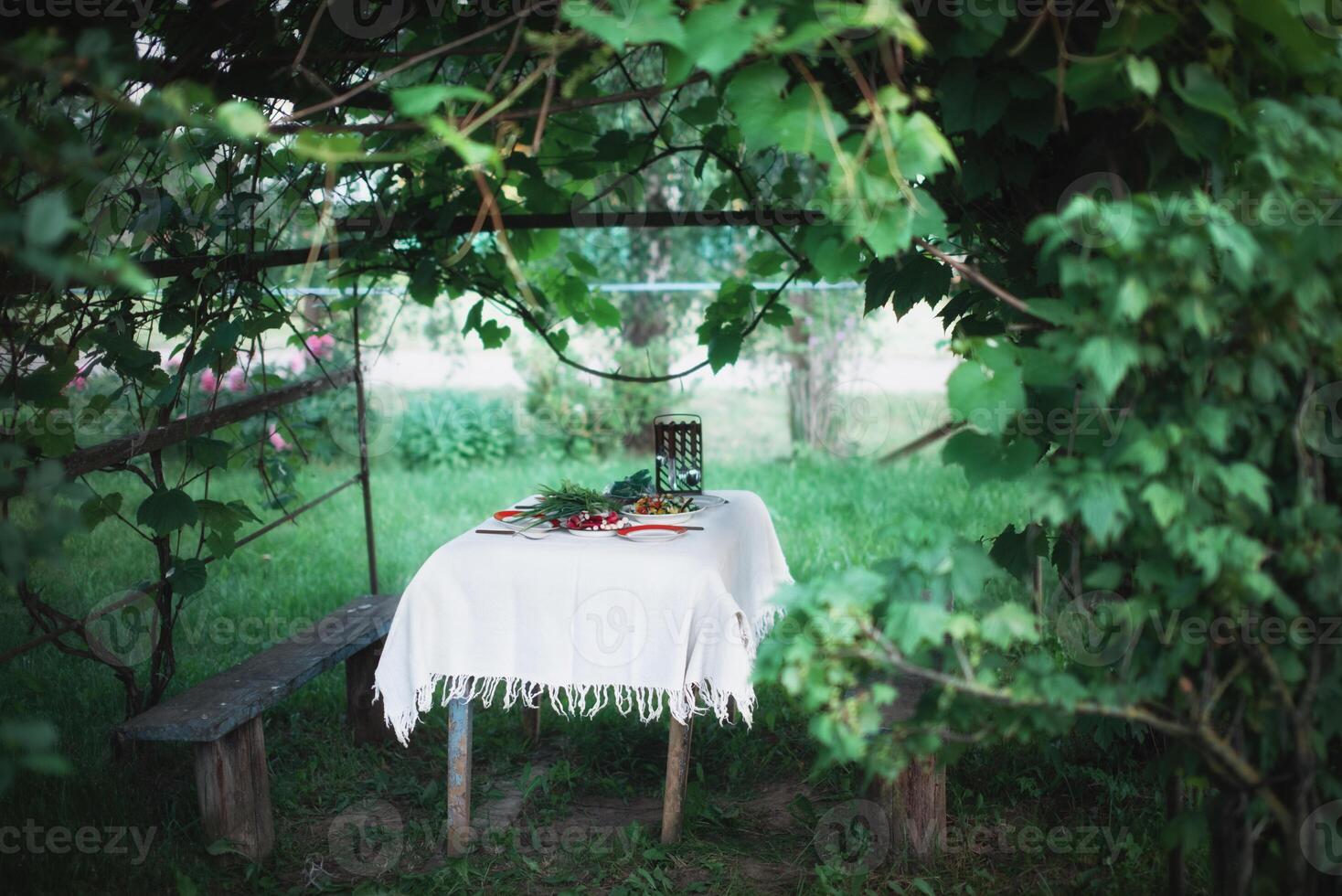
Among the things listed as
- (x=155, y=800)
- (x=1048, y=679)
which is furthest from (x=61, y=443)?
(x=1048, y=679)

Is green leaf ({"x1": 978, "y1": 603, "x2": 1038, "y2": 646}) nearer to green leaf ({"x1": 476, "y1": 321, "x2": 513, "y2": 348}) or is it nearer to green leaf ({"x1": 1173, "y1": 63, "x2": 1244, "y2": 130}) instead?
green leaf ({"x1": 1173, "y1": 63, "x2": 1244, "y2": 130})

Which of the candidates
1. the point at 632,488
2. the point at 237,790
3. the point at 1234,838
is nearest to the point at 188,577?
the point at 237,790

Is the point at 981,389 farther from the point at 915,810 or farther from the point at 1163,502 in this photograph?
the point at 915,810

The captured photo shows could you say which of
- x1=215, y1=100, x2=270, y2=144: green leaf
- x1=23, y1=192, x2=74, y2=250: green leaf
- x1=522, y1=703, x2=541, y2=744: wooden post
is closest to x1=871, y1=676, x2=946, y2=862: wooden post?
x1=522, y1=703, x2=541, y2=744: wooden post

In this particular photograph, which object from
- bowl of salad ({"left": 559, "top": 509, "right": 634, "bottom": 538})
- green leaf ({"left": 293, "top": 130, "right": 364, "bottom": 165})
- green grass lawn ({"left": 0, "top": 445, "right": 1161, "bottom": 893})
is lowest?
green grass lawn ({"left": 0, "top": 445, "right": 1161, "bottom": 893})

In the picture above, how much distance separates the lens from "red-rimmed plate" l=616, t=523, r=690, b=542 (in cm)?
292

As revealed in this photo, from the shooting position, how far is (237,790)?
2865 millimetres

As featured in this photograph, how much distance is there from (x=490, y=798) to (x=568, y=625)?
90 cm

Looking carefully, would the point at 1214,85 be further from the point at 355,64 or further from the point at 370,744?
the point at 370,744

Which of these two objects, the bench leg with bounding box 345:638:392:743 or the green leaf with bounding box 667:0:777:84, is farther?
the bench leg with bounding box 345:638:392:743

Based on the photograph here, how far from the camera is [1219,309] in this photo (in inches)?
66.2

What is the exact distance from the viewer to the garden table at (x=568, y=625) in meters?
2.71

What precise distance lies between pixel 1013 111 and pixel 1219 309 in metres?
0.65

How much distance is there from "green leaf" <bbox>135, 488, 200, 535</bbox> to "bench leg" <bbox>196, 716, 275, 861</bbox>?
0.59 meters
